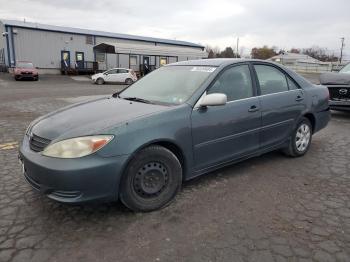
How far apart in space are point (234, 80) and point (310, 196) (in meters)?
1.65

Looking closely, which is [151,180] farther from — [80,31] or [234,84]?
[80,31]

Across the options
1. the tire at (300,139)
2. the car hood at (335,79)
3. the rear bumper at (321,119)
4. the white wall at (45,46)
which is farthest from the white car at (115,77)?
the tire at (300,139)

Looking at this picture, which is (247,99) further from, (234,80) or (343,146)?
(343,146)

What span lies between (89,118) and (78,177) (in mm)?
737

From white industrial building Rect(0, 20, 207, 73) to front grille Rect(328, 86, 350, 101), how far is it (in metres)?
26.0

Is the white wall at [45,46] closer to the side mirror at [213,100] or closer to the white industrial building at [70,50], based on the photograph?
the white industrial building at [70,50]

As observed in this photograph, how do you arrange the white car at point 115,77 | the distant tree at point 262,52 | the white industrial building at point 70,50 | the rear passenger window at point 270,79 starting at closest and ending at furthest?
the rear passenger window at point 270,79, the white car at point 115,77, the white industrial building at point 70,50, the distant tree at point 262,52

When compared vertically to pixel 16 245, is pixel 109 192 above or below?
above

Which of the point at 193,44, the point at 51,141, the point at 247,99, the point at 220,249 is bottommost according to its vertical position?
the point at 220,249

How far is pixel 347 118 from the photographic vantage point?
8961 millimetres

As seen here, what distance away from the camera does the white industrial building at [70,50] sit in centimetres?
3231

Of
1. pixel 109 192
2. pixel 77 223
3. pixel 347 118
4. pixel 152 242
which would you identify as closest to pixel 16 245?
pixel 77 223

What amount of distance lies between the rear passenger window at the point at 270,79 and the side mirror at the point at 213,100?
3.47 ft

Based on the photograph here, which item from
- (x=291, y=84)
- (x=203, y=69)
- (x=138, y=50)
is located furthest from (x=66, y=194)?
(x=138, y=50)
